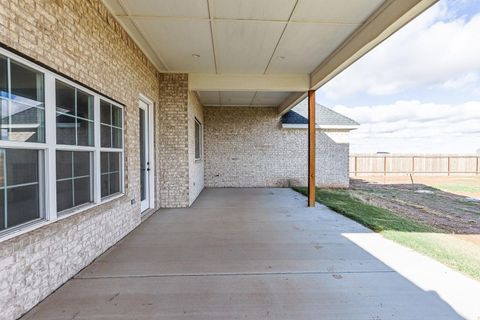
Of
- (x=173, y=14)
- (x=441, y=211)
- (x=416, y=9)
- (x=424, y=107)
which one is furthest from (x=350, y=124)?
(x=424, y=107)

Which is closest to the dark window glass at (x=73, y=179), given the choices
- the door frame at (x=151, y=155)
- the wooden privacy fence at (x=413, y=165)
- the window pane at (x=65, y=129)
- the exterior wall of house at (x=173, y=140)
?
the window pane at (x=65, y=129)

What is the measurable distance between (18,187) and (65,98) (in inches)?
45.1

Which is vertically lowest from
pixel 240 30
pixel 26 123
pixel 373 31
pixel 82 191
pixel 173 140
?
pixel 82 191

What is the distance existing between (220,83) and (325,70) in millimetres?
2706

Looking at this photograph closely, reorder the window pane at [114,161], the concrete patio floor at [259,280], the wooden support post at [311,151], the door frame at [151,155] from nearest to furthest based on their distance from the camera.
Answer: the concrete patio floor at [259,280], the window pane at [114,161], the door frame at [151,155], the wooden support post at [311,151]

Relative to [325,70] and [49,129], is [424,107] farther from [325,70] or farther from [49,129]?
[49,129]

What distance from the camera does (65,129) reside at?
2.76 m

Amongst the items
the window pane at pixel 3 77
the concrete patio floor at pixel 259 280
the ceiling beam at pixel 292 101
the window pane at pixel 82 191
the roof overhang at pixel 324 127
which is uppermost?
the ceiling beam at pixel 292 101

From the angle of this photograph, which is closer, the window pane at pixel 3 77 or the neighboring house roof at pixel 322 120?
the window pane at pixel 3 77

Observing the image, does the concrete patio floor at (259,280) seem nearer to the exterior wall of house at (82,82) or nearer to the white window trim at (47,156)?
the exterior wall of house at (82,82)

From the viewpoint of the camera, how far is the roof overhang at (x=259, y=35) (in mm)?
3461

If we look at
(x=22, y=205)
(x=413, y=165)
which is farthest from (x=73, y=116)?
(x=413, y=165)

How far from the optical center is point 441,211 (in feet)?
21.5

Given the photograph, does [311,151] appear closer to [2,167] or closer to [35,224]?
[35,224]
